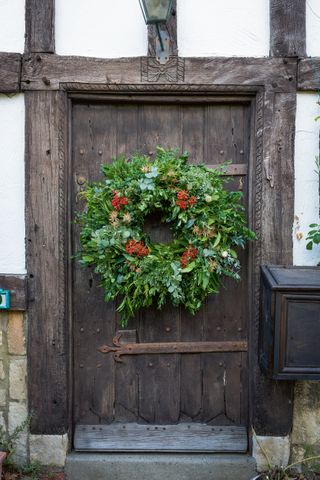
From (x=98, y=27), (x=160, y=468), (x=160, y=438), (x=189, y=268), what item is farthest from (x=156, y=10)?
(x=160, y=468)

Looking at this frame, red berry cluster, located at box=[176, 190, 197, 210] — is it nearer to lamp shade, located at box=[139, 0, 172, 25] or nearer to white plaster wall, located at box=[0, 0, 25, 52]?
lamp shade, located at box=[139, 0, 172, 25]

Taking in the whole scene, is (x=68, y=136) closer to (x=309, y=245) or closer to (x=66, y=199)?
(x=66, y=199)

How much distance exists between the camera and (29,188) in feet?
9.16

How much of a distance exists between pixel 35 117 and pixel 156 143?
29.1 inches

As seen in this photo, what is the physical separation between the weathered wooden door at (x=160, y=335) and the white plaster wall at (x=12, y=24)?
499 mm

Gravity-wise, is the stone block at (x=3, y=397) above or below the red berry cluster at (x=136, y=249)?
below

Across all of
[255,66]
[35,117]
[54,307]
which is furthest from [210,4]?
[54,307]

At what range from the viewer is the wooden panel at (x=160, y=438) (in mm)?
2959

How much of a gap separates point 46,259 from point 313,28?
2.10m

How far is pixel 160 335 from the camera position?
2.98 meters

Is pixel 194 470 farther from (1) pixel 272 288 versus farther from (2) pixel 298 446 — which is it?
(1) pixel 272 288

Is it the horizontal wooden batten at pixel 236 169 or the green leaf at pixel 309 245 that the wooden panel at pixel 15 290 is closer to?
the horizontal wooden batten at pixel 236 169

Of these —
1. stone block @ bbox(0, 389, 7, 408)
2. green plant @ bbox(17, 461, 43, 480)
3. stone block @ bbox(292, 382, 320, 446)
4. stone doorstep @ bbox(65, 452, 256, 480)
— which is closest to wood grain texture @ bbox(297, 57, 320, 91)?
stone block @ bbox(292, 382, 320, 446)


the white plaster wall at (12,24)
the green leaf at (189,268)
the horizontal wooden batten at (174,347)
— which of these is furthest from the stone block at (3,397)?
the white plaster wall at (12,24)
